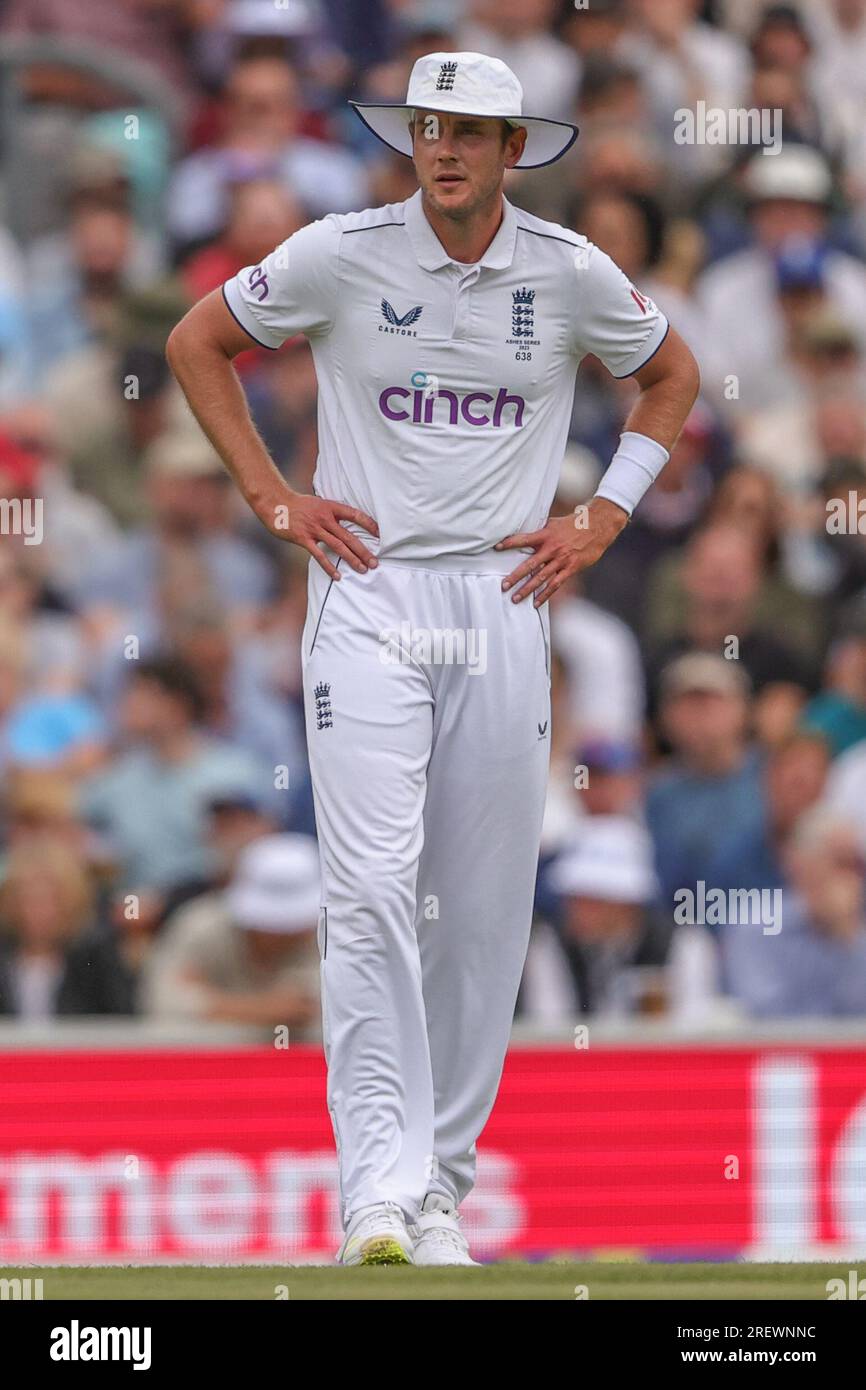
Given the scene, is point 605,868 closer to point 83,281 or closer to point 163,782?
point 163,782

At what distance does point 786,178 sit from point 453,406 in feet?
19.9

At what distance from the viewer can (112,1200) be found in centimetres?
846

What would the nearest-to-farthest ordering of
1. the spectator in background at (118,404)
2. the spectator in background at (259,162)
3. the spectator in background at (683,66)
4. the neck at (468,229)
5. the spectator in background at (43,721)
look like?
the neck at (468,229), the spectator in background at (43,721), the spectator in background at (118,404), the spectator in background at (259,162), the spectator in background at (683,66)

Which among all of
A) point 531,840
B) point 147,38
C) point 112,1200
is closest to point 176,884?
point 112,1200

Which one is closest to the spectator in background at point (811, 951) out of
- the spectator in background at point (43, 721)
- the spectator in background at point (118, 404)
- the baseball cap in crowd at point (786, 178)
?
the spectator in background at point (43, 721)

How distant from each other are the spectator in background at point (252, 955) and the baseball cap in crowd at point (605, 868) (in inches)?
33.5

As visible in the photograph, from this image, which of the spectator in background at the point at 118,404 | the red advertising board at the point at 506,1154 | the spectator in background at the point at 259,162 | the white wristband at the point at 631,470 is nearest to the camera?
the white wristband at the point at 631,470

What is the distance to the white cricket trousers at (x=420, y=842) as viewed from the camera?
5.96 m

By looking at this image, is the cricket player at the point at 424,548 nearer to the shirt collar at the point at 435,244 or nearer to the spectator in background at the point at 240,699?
the shirt collar at the point at 435,244

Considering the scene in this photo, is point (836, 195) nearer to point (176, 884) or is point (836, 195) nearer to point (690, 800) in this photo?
point (690, 800)

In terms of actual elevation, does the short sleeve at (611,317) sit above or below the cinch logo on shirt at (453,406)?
above

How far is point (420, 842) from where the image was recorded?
6.10m

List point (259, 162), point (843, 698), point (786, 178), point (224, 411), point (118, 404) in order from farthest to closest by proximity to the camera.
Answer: point (786, 178)
point (259, 162)
point (118, 404)
point (843, 698)
point (224, 411)

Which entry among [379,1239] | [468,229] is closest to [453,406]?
[468,229]
